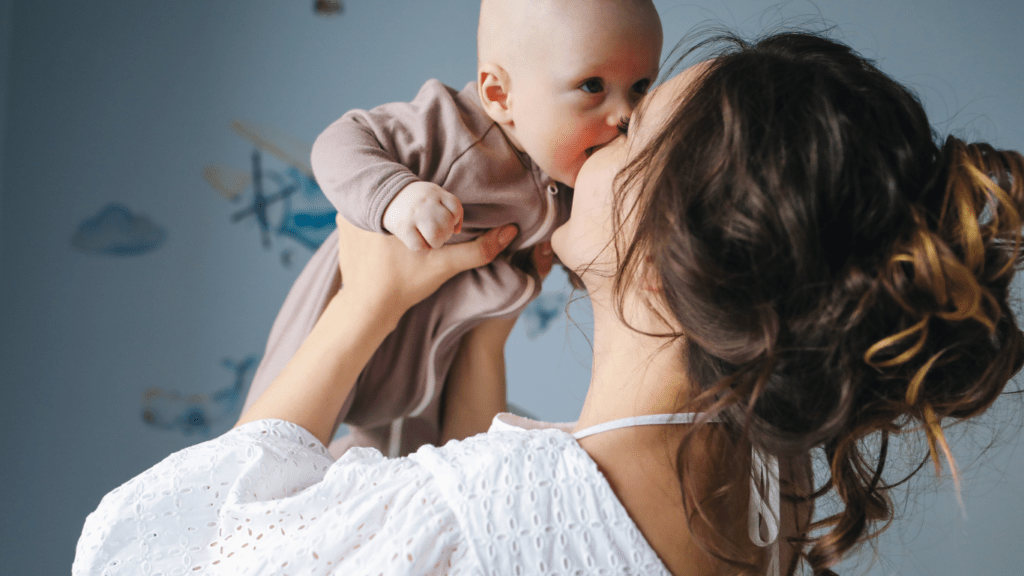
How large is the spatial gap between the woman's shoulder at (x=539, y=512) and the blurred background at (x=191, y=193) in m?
0.94

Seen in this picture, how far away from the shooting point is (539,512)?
53 cm

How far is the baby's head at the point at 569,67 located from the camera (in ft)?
2.45

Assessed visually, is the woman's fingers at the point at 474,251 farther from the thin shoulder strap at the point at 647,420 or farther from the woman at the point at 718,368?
the thin shoulder strap at the point at 647,420

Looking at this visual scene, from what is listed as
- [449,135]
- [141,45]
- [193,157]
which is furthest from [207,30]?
[449,135]

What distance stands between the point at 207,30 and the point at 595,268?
129cm

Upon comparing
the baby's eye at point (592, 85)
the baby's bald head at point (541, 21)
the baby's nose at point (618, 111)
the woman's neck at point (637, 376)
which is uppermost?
the baby's bald head at point (541, 21)

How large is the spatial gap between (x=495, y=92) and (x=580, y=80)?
0.47 feet

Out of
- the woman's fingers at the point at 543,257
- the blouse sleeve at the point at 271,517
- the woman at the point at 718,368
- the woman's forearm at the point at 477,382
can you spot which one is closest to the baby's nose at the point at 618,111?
the woman at the point at 718,368

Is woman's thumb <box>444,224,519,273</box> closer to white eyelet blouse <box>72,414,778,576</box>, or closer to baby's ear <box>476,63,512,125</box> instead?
baby's ear <box>476,63,512,125</box>

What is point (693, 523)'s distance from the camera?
0.54m

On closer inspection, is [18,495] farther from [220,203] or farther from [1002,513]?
[1002,513]

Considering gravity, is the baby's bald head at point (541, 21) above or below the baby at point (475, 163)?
above

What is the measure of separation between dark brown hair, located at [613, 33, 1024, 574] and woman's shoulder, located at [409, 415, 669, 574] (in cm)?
7

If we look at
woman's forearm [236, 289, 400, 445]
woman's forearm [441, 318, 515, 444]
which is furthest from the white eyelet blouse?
woman's forearm [441, 318, 515, 444]
